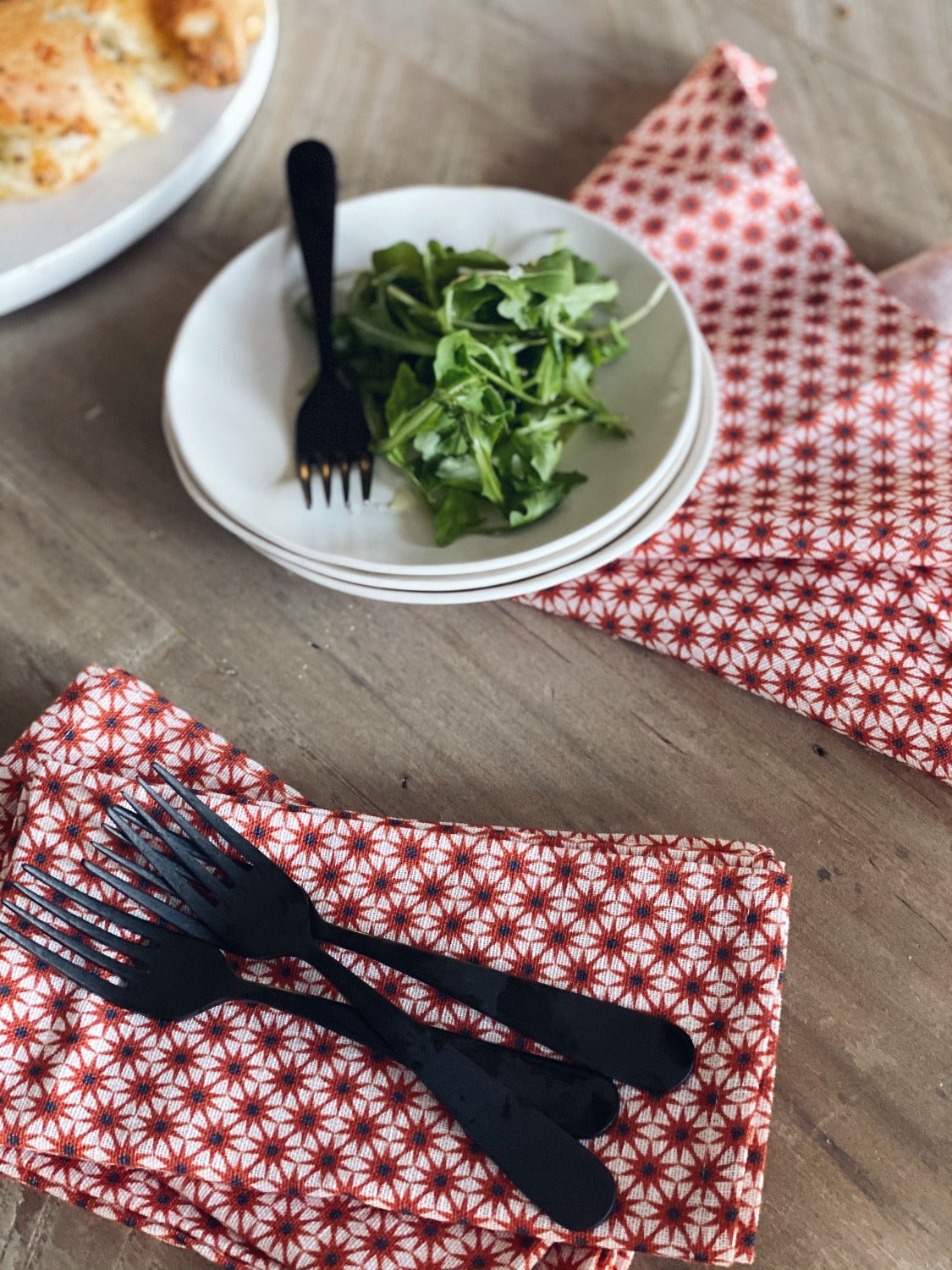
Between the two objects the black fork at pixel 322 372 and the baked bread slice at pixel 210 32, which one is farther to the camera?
the baked bread slice at pixel 210 32

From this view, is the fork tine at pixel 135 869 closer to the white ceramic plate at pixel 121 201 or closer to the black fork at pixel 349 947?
the black fork at pixel 349 947

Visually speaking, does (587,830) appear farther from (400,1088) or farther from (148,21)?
(148,21)

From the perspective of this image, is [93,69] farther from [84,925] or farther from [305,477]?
[84,925]

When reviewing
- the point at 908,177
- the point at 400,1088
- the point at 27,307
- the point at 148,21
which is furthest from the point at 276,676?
the point at 908,177

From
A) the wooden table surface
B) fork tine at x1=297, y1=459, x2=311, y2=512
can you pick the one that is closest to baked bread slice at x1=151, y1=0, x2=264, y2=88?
the wooden table surface

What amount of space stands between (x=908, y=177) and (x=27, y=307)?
1.05 metres

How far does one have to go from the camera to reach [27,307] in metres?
1.18

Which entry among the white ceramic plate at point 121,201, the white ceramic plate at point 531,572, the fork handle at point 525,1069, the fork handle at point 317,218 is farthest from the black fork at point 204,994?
the white ceramic plate at point 121,201

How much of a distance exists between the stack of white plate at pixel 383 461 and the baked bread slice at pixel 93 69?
22 centimetres

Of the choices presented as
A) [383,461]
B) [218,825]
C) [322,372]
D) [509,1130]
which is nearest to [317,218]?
[322,372]

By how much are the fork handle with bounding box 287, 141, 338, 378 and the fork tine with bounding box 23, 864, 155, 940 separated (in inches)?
21.4

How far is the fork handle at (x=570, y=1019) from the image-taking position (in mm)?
666

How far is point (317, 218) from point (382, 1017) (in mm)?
770

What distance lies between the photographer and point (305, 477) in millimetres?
964
